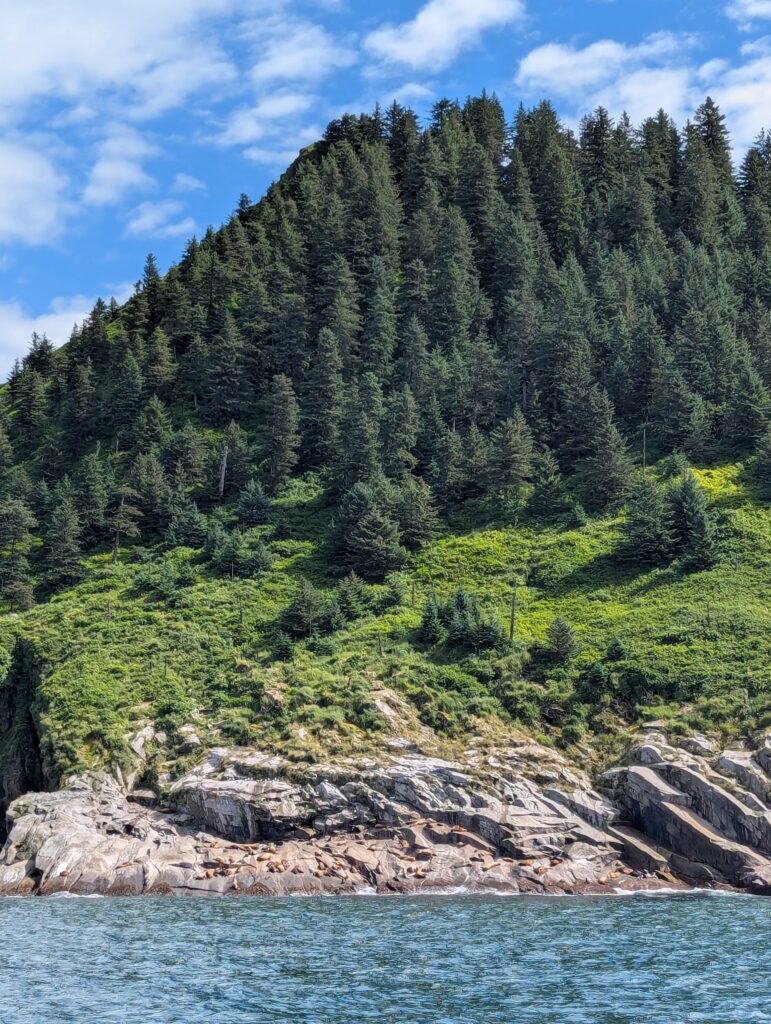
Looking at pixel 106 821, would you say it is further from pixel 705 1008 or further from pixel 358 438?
pixel 358 438

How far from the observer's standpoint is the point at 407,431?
326ft

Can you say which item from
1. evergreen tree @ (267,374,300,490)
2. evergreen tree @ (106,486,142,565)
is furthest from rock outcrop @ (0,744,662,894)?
evergreen tree @ (267,374,300,490)

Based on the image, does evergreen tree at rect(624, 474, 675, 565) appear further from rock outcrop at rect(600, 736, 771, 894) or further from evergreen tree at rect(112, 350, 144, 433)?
evergreen tree at rect(112, 350, 144, 433)

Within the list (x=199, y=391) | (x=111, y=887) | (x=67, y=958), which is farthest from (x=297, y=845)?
(x=199, y=391)

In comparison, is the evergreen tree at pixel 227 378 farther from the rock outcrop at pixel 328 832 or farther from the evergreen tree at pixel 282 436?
the rock outcrop at pixel 328 832

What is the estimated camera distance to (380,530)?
84.8m

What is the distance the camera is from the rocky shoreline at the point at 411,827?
5153 cm

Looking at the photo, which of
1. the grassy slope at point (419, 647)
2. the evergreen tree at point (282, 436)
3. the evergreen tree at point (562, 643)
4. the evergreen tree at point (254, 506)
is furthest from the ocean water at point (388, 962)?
the evergreen tree at point (282, 436)

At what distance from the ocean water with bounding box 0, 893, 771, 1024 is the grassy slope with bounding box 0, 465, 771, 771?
16550 millimetres

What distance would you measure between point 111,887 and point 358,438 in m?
53.2

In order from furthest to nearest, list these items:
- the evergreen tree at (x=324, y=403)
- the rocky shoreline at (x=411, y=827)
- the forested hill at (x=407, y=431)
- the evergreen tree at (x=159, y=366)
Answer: the evergreen tree at (x=159, y=366), the evergreen tree at (x=324, y=403), the forested hill at (x=407, y=431), the rocky shoreline at (x=411, y=827)

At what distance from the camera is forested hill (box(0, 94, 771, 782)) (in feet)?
235

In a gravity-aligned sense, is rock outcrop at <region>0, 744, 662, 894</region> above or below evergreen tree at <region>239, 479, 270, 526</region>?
below

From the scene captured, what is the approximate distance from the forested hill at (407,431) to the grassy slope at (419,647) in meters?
0.33
